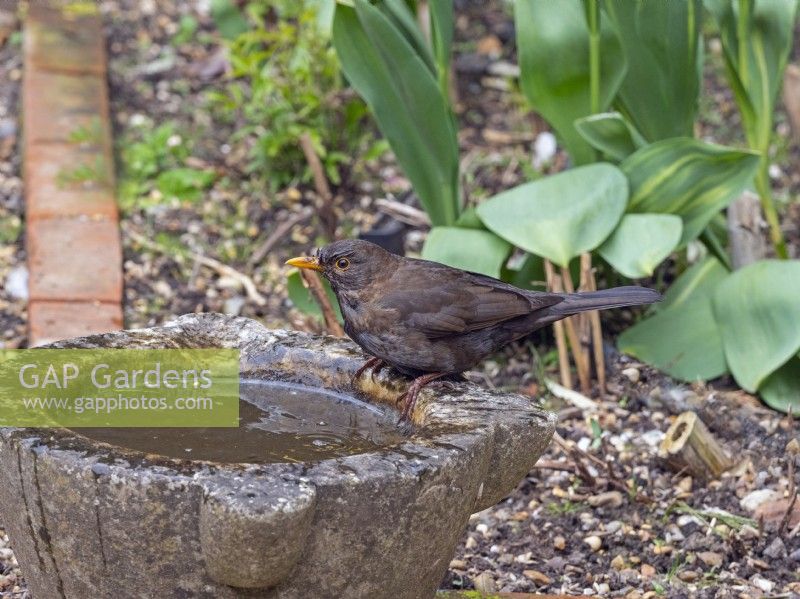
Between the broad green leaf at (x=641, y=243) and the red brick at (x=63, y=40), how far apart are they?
3.14 metres

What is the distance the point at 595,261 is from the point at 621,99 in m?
0.62

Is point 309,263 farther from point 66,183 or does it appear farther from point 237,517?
point 66,183

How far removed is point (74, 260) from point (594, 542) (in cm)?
251

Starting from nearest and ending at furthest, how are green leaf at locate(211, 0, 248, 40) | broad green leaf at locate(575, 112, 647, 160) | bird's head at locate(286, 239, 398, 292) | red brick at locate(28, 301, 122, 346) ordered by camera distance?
bird's head at locate(286, 239, 398, 292), broad green leaf at locate(575, 112, 647, 160), red brick at locate(28, 301, 122, 346), green leaf at locate(211, 0, 248, 40)

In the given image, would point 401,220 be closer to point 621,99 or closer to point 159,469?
point 621,99

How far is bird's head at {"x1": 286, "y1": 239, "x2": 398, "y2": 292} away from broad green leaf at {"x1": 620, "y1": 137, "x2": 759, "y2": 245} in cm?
144

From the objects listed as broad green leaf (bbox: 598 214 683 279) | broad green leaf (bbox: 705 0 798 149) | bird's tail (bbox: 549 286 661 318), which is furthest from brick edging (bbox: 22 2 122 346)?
broad green leaf (bbox: 705 0 798 149)

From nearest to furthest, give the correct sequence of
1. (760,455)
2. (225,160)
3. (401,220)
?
(760,455) < (401,220) < (225,160)

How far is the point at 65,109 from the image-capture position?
5.80 meters

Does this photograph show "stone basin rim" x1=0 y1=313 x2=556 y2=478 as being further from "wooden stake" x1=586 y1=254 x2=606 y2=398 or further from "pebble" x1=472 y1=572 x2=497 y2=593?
"wooden stake" x1=586 y1=254 x2=606 y2=398

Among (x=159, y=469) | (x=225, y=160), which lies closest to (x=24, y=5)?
(x=225, y=160)

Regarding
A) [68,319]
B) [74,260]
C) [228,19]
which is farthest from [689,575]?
[228,19]

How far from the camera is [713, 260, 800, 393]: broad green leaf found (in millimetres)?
4109

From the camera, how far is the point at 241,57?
550cm
